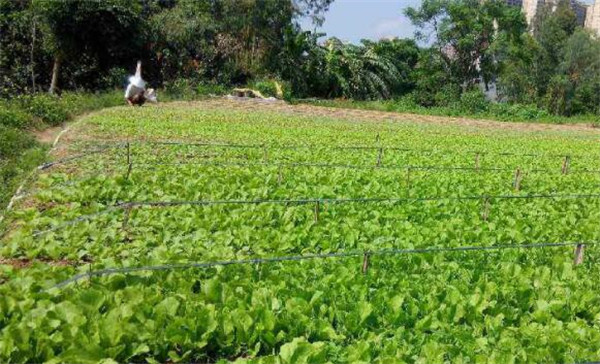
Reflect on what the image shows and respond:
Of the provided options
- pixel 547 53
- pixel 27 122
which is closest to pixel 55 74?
pixel 27 122

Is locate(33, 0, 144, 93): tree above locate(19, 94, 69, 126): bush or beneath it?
above

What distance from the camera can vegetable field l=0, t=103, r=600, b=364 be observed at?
384 centimetres

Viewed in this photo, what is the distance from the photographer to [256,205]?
706 cm

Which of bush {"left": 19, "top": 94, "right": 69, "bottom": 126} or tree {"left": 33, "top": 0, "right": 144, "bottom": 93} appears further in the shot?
A: tree {"left": 33, "top": 0, "right": 144, "bottom": 93}

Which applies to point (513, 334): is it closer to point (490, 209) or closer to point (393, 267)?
point (393, 267)

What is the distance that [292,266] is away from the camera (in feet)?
16.5

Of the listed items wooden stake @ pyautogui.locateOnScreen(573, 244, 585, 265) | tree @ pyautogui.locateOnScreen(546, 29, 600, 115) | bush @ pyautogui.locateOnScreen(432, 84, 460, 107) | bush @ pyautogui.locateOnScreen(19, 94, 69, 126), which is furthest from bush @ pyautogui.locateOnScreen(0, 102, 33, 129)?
tree @ pyautogui.locateOnScreen(546, 29, 600, 115)

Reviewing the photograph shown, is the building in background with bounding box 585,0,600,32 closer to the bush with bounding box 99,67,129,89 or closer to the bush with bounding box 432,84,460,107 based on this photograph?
the bush with bounding box 432,84,460,107

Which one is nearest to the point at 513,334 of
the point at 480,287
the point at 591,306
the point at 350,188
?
the point at 480,287

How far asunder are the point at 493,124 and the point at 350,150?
15.9 metres

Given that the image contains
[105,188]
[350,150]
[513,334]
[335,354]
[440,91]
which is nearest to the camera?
[335,354]

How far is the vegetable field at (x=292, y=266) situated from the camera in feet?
12.6

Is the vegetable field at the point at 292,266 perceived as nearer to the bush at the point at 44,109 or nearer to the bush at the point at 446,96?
the bush at the point at 44,109

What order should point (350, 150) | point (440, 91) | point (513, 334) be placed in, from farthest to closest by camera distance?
point (440, 91)
point (350, 150)
point (513, 334)
